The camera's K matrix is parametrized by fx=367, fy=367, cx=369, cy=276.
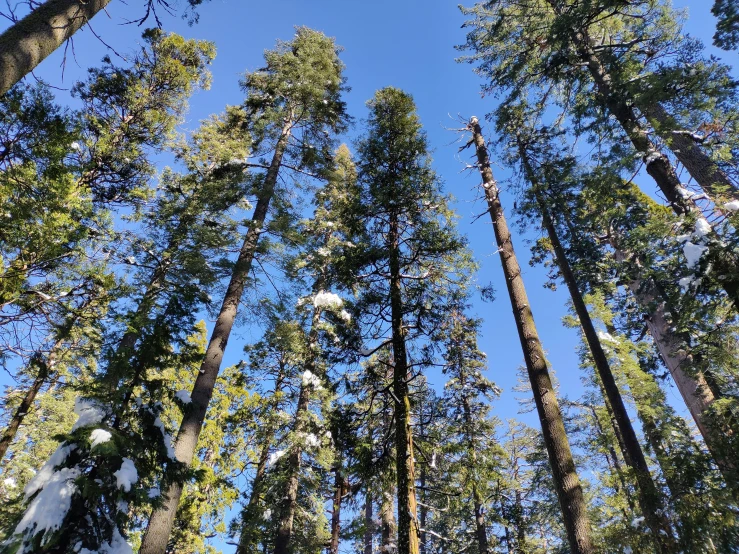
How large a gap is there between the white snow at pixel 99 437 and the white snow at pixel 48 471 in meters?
0.40

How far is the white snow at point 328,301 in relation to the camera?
12718 mm

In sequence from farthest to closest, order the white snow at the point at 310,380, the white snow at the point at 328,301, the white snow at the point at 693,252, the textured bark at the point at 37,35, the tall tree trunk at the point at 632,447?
the white snow at the point at 328,301
the white snow at the point at 310,380
the tall tree trunk at the point at 632,447
the white snow at the point at 693,252
the textured bark at the point at 37,35

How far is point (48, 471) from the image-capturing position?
15.4 ft

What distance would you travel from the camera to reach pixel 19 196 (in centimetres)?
705

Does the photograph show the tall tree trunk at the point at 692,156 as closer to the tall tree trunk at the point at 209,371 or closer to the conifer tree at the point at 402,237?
the conifer tree at the point at 402,237

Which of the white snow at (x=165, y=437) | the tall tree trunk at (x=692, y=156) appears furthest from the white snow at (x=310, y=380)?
the tall tree trunk at (x=692, y=156)

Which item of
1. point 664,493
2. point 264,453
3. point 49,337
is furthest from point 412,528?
point 49,337

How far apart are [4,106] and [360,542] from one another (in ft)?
70.4

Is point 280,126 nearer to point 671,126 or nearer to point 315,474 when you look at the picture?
point 671,126

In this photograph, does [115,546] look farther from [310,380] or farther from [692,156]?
[692,156]

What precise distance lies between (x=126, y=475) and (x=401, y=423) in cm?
420

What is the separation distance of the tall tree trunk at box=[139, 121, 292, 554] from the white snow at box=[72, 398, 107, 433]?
154 cm

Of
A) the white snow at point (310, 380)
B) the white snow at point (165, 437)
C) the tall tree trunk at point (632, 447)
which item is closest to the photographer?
the white snow at point (165, 437)

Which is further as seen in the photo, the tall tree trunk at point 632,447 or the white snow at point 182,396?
the white snow at point 182,396
